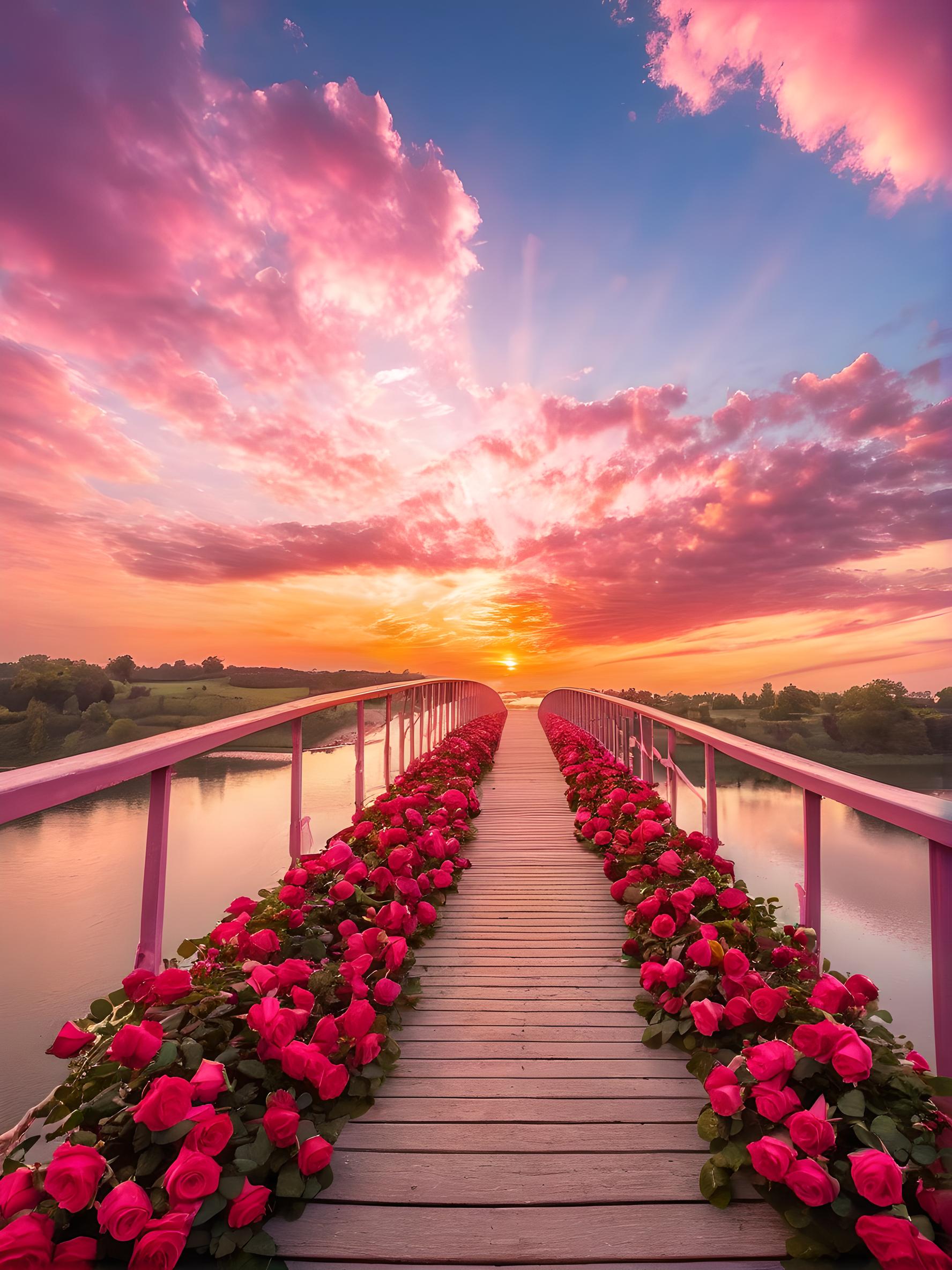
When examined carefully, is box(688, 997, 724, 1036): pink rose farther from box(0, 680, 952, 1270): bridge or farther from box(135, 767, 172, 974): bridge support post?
box(135, 767, 172, 974): bridge support post

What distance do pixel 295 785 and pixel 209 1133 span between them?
7.15ft

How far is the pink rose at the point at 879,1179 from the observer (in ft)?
3.86

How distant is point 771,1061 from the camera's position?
1474 millimetres

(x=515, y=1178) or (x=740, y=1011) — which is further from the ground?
(x=740, y=1011)

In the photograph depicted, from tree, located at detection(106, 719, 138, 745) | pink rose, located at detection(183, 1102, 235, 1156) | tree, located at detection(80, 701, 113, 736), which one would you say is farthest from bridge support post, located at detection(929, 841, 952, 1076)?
tree, located at detection(80, 701, 113, 736)

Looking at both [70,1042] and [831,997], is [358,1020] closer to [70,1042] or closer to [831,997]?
[70,1042]

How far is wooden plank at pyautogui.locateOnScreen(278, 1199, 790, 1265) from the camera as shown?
4.33 feet

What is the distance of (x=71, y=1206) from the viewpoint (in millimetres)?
1110

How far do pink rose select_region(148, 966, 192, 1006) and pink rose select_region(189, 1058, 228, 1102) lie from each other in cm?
25

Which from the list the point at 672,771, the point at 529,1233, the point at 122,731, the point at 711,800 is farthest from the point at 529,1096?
the point at 122,731

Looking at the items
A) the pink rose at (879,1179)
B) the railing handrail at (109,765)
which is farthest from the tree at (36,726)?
the pink rose at (879,1179)

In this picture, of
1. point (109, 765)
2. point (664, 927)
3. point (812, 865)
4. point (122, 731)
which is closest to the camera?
point (109, 765)

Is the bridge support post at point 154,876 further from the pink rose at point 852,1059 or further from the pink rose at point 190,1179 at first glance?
the pink rose at point 852,1059

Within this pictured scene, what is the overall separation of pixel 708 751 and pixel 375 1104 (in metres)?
2.31
